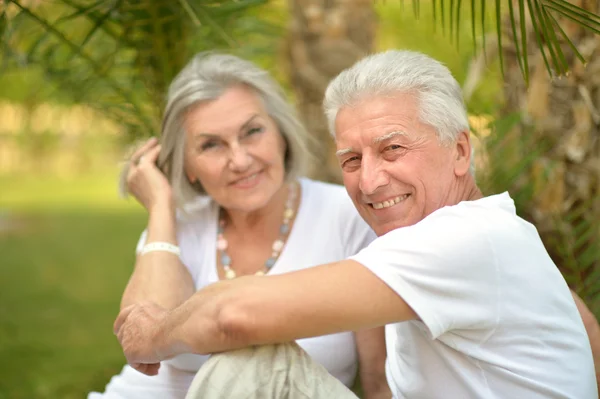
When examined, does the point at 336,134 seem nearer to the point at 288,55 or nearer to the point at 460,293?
the point at 460,293

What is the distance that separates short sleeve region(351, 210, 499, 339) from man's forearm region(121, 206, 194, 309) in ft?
3.25

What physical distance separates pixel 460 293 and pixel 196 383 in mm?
724

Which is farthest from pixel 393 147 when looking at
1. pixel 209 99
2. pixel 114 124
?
pixel 114 124

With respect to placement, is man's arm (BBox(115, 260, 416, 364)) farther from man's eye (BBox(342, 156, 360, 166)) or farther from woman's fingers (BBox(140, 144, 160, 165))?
woman's fingers (BBox(140, 144, 160, 165))

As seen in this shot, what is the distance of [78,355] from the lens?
5980 millimetres

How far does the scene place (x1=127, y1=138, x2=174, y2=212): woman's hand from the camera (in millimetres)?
2926

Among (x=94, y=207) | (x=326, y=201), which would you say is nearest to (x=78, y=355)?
(x=326, y=201)

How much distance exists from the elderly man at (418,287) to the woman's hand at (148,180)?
0.73 meters

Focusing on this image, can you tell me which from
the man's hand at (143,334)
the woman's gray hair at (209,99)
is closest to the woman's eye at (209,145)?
the woman's gray hair at (209,99)

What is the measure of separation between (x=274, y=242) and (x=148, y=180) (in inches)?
22.2

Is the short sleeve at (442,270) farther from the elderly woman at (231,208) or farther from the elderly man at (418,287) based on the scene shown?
the elderly woman at (231,208)

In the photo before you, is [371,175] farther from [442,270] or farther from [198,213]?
[198,213]

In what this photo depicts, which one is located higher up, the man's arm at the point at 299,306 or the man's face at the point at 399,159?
the man's face at the point at 399,159

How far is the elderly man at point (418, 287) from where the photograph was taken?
174 centimetres
